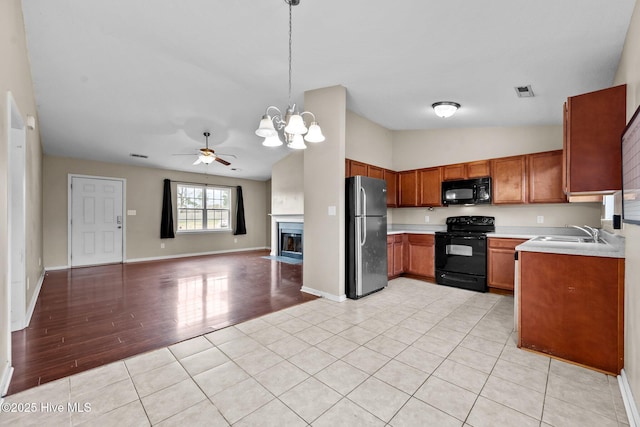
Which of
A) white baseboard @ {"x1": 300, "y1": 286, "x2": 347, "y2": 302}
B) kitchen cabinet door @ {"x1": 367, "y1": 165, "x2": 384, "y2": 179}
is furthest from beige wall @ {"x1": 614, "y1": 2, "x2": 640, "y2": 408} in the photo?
kitchen cabinet door @ {"x1": 367, "y1": 165, "x2": 384, "y2": 179}

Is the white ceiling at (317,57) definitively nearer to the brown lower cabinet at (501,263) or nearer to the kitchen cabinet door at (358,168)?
the kitchen cabinet door at (358,168)

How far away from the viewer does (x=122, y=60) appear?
10.5 feet

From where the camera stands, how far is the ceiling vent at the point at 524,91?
10.3ft

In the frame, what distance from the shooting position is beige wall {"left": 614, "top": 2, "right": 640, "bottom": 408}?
1.65m

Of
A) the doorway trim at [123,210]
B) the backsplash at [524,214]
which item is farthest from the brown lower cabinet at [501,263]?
the doorway trim at [123,210]

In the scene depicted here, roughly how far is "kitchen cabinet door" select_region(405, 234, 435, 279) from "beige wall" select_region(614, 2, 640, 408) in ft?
9.11

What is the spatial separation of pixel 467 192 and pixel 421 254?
1262 millimetres

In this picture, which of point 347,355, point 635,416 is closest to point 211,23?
point 347,355

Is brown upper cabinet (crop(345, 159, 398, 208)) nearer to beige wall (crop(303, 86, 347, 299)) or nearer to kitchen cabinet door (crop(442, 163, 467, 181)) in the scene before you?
beige wall (crop(303, 86, 347, 299))

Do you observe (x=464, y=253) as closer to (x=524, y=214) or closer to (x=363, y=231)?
(x=524, y=214)

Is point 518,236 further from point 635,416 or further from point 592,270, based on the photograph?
point 635,416

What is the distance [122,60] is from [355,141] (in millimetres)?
3172

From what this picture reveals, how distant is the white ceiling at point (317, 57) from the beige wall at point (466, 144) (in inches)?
7.7

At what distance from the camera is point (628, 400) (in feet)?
5.57
